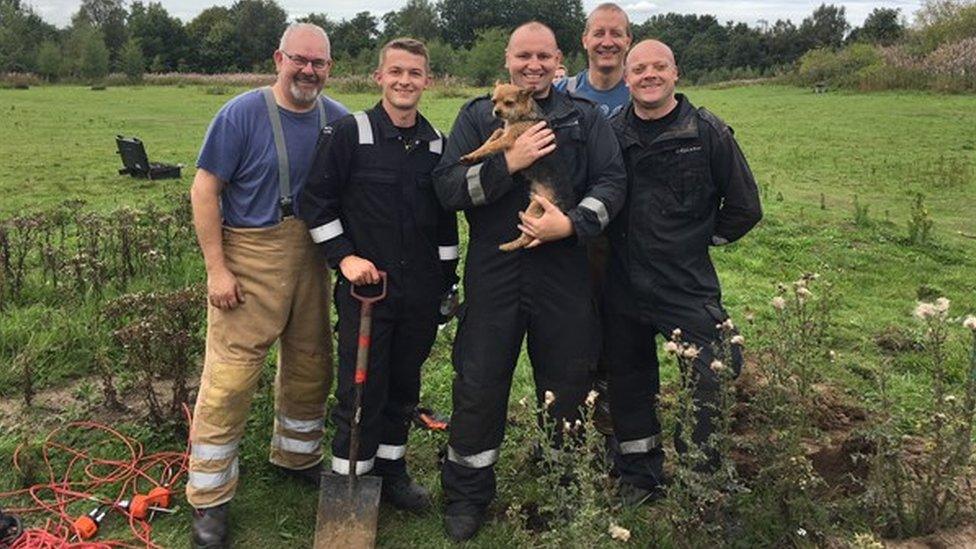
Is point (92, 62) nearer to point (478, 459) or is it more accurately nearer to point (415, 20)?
point (415, 20)

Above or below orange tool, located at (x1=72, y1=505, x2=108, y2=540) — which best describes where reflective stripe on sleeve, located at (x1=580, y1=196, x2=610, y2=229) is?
above

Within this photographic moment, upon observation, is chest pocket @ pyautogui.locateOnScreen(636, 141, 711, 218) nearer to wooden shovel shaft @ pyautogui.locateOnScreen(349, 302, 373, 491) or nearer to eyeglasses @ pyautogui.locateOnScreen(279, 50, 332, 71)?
wooden shovel shaft @ pyautogui.locateOnScreen(349, 302, 373, 491)

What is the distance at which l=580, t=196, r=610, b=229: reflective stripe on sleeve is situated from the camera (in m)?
3.74

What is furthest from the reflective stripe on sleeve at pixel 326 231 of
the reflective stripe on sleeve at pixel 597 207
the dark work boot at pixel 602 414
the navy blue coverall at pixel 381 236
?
the dark work boot at pixel 602 414

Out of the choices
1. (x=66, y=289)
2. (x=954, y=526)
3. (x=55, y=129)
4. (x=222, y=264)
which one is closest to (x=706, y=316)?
(x=954, y=526)

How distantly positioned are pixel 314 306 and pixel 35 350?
289 centimetres

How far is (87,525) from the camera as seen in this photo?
13.1 feet

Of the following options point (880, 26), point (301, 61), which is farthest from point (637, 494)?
point (880, 26)

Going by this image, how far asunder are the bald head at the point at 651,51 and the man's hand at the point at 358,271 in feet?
5.38

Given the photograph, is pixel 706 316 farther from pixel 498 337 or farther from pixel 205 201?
pixel 205 201

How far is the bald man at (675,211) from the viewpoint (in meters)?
3.87

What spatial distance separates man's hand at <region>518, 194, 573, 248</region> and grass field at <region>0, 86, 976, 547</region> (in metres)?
1.36

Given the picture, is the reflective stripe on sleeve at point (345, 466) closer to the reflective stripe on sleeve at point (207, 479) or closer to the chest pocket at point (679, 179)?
the reflective stripe on sleeve at point (207, 479)

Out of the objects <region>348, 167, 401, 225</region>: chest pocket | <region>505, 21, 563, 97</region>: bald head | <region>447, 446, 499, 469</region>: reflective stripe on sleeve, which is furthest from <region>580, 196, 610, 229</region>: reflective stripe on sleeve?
<region>447, 446, 499, 469</region>: reflective stripe on sleeve
